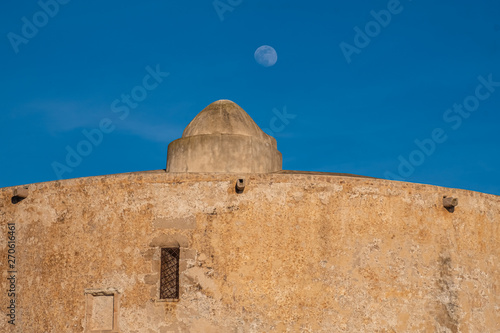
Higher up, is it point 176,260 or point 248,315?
point 176,260

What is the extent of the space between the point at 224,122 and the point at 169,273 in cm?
535

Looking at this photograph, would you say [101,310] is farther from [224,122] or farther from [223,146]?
[224,122]

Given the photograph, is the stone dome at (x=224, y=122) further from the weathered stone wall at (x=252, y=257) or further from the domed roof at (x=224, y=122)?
the weathered stone wall at (x=252, y=257)

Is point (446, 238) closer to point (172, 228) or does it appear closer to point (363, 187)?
point (363, 187)

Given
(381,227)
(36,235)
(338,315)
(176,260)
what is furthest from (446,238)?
(36,235)

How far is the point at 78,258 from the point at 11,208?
2.16 meters

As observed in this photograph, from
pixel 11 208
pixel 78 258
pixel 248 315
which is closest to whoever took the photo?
pixel 248 315

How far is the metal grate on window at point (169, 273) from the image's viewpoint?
1200 cm

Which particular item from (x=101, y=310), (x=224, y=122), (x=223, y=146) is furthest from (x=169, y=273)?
(x=224, y=122)

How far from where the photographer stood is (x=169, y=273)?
1209cm

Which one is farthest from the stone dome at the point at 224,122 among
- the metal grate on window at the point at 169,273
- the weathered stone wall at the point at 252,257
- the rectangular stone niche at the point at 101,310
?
the rectangular stone niche at the point at 101,310

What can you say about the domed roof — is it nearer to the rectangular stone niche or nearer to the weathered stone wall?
the weathered stone wall

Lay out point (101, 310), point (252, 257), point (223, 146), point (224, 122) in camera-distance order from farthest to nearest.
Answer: point (224, 122), point (223, 146), point (101, 310), point (252, 257)

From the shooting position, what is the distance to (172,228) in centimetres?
1223
